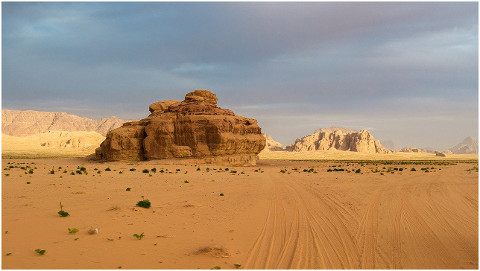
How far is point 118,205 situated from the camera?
13.0 m

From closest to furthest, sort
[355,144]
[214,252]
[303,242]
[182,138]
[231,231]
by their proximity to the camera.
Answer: [214,252]
[303,242]
[231,231]
[182,138]
[355,144]

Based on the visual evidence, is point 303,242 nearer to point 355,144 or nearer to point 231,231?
point 231,231

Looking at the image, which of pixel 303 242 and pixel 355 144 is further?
pixel 355 144

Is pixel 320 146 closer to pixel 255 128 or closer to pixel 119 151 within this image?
pixel 255 128

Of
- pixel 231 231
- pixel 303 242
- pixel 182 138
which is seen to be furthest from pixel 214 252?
pixel 182 138

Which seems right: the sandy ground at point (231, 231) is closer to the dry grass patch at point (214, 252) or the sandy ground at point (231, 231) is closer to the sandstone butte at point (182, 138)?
the dry grass patch at point (214, 252)

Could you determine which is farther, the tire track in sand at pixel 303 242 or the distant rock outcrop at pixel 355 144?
the distant rock outcrop at pixel 355 144

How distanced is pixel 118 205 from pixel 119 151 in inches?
1583

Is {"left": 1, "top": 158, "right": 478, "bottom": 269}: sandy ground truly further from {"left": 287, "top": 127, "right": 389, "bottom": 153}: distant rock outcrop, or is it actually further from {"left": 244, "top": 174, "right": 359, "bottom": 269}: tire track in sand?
{"left": 287, "top": 127, "right": 389, "bottom": 153}: distant rock outcrop

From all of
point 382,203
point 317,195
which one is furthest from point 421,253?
point 317,195

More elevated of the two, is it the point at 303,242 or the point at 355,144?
the point at 355,144

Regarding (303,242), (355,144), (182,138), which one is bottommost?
(303,242)

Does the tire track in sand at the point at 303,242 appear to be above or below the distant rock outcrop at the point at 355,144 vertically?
below

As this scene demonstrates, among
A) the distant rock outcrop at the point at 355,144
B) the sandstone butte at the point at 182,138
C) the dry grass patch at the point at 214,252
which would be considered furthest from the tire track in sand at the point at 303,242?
the distant rock outcrop at the point at 355,144
